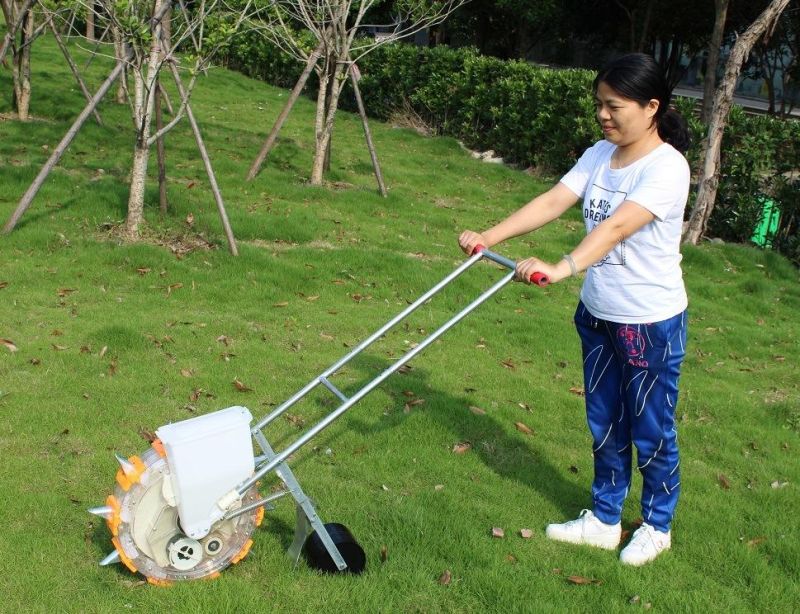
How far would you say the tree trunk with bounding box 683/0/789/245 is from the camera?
10297 mm

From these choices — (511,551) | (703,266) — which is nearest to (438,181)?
(703,266)

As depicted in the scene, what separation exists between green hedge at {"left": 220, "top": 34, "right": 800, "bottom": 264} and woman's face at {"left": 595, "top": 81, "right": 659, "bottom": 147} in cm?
864

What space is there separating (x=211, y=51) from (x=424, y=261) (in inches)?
115

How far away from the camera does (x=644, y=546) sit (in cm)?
393

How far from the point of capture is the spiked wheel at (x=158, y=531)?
3240mm

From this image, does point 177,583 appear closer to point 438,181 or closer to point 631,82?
point 631,82

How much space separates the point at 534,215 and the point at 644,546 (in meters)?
1.57

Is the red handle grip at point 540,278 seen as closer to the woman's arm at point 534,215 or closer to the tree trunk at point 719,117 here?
the woman's arm at point 534,215

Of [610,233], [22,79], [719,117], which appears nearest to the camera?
[610,233]

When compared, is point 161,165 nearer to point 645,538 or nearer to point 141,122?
point 141,122

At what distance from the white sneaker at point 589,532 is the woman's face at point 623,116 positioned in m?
1.78

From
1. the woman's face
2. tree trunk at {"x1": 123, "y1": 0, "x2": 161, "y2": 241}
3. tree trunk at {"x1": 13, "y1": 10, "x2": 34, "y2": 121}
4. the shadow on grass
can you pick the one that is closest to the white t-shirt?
the woman's face

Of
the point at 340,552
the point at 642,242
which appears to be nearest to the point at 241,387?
the point at 340,552

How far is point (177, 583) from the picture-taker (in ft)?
11.2
